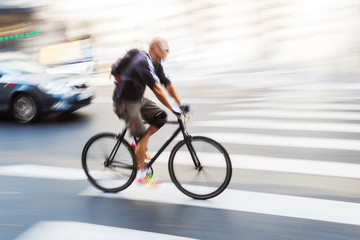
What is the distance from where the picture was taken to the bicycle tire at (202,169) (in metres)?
3.98

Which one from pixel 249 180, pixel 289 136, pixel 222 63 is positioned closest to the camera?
pixel 249 180

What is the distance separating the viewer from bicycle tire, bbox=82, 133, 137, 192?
4312mm

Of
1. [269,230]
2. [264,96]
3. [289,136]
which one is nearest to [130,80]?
[269,230]

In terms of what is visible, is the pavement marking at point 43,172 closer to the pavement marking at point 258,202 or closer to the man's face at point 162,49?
the pavement marking at point 258,202

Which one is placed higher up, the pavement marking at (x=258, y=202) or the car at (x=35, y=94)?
the car at (x=35, y=94)

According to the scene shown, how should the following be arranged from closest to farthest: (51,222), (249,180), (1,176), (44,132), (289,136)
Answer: (51,222) → (249,180) → (1,176) → (289,136) → (44,132)

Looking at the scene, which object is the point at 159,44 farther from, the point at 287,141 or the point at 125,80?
the point at 287,141

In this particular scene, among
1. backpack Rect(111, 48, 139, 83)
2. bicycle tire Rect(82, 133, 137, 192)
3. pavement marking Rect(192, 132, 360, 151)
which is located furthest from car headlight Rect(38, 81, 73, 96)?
backpack Rect(111, 48, 139, 83)

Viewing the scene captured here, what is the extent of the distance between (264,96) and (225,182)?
7.63 m

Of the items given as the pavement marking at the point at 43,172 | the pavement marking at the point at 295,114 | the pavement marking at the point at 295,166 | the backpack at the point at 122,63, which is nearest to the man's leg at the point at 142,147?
the pavement marking at the point at 295,166

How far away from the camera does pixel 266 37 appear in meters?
27.4

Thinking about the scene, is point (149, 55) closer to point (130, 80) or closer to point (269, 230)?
point (130, 80)

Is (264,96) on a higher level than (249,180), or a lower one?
lower

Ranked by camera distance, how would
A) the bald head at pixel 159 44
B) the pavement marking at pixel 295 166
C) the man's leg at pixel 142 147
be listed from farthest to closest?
the pavement marking at pixel 295 166 < the man's leg at pixel 142 147 < the bald head at pixel 159 44
